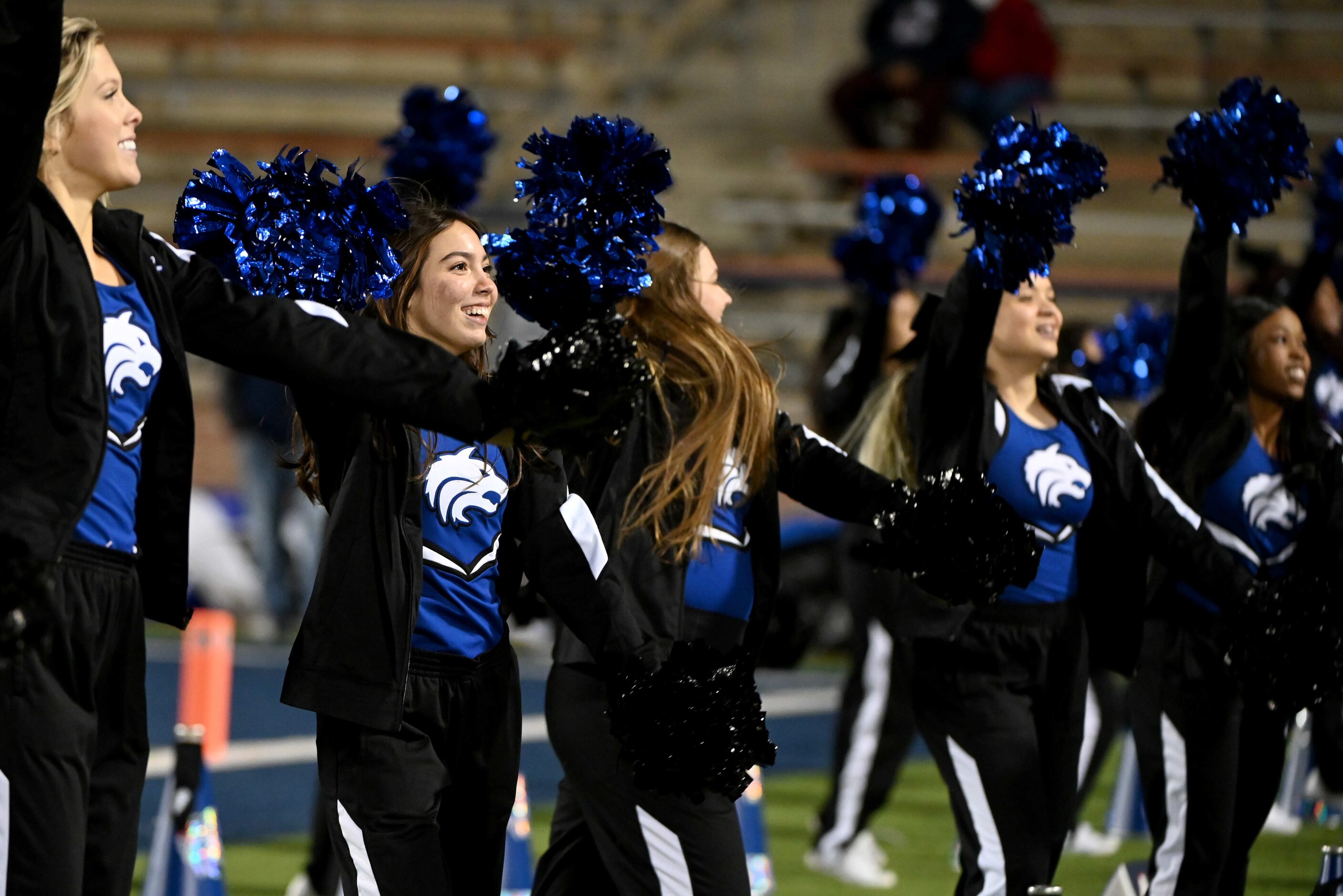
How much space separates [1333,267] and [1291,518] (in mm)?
2148

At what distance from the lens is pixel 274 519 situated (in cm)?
1028

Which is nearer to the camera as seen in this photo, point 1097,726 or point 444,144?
point 444,144

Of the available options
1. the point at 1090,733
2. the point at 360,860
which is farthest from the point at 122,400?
the point at 1090,733

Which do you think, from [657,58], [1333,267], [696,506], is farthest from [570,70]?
[696,506]

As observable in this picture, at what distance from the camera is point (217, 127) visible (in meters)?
13.4

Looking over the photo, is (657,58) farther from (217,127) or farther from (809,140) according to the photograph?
(217,127)

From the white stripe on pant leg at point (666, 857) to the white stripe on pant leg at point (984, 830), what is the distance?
85 centimetres

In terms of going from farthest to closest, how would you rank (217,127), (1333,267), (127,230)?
(217,127) < (1333,267) < (127,230)

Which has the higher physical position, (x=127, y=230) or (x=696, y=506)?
(x=127, y=230)

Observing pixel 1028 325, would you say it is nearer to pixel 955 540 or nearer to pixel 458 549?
pixel 955 540

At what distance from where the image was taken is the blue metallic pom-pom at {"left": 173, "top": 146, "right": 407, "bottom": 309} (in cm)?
292

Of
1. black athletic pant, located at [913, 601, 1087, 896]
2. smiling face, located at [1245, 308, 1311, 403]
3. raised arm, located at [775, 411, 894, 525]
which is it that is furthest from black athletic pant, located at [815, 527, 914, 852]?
raised arm, located at [775, 411, 894, 525]

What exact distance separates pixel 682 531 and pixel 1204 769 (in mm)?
1424

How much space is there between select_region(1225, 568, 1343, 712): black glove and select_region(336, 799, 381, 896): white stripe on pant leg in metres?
1.96
